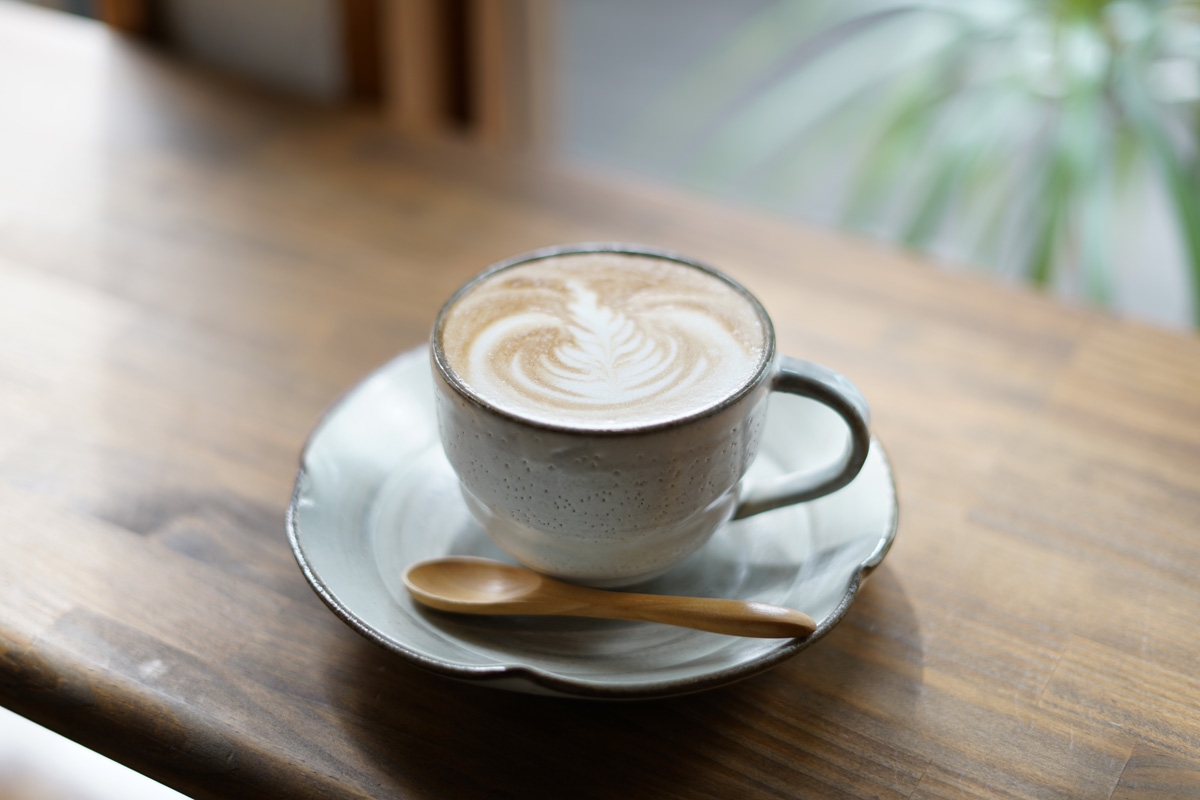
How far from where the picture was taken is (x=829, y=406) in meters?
0.47

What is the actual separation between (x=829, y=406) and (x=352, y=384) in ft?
1.06

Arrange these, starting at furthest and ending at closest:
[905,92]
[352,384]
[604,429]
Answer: [905,92] → [352,384] → [604,429]

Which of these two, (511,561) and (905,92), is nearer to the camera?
(511,561)

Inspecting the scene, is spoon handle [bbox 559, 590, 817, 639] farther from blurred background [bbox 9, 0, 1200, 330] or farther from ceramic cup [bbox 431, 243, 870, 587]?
blurred background [bbox 9, 0, 1200, 330]

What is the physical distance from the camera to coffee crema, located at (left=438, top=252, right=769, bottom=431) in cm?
43

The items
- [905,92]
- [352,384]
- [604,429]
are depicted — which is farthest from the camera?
[905,92]

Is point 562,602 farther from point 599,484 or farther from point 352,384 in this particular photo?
point 352,384

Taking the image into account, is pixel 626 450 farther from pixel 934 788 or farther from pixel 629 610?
pixel 934 788

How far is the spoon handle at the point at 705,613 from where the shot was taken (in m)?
0.42

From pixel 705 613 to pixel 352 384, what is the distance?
0.32 meters

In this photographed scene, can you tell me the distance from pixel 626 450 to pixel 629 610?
9cm

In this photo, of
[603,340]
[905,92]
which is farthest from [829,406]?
[905,92]

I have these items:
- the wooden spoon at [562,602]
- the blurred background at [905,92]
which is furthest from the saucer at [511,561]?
the blurred background at [905,92]

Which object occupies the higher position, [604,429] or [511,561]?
[604,429]
